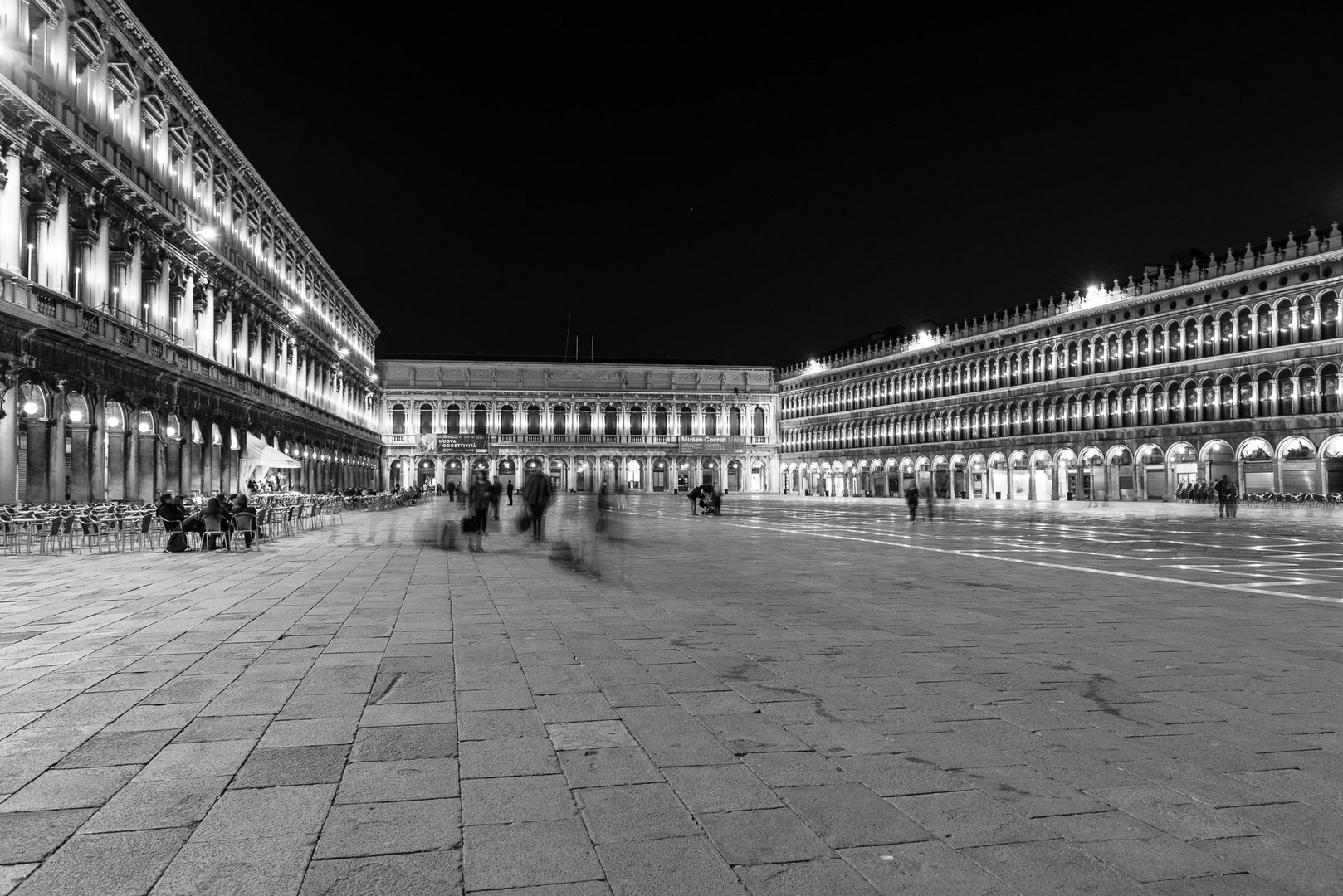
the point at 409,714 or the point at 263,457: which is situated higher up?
the point at 263,457

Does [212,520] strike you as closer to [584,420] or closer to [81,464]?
[81,464]

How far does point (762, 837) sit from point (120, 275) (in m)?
29.0

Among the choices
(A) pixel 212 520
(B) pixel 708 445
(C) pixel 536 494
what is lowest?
(A) pixel 212 520

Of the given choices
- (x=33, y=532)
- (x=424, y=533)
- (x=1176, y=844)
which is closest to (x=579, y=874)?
(x=1176, y=844)

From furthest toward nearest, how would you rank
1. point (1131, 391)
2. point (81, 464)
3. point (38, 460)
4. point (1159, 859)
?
point (1131, 391)
point (81, 464)
point (38, 460)
point (1159, 859)

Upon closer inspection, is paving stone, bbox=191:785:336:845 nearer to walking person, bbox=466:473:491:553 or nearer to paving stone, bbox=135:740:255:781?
paving stone, bbox=135:740:255:781

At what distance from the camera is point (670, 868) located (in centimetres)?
313

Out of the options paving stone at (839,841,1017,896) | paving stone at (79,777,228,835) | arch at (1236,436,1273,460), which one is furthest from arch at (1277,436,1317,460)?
paving stone at (79,777,228,835)

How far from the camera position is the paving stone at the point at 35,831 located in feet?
10.5

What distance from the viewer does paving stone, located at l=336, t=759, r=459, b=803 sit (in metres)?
3.81

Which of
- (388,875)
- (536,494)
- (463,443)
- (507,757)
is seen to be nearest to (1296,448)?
(536,494)

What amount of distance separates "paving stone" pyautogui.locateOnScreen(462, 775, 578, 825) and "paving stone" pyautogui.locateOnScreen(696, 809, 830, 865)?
0.56 m

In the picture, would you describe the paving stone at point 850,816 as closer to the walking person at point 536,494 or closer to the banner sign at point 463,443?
the walking person at point 536,494

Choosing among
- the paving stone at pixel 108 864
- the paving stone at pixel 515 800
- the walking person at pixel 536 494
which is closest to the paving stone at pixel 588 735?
the paving stone at pixel 515 800
